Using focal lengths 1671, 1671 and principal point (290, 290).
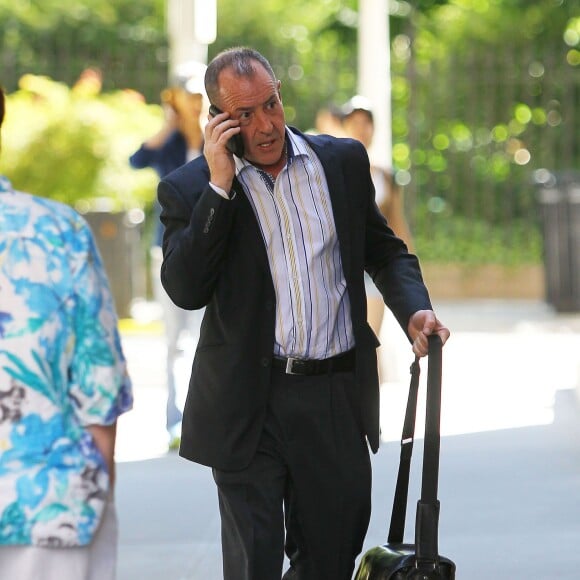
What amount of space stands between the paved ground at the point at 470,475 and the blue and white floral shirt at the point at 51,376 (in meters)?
3.24

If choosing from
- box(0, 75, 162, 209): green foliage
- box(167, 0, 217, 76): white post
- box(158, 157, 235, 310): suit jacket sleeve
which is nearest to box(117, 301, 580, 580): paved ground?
box(158, 157, 235, 310): suit jacket sleeve

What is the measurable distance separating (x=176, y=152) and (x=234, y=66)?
15.3 feet

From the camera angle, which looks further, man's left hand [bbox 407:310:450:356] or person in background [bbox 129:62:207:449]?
person in background [bbox 129:62:207:449]

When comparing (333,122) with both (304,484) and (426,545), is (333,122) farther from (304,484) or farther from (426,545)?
(426,545)

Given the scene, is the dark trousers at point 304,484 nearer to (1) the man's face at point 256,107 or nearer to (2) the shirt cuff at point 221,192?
(2) the shirt cuff at point 221,192

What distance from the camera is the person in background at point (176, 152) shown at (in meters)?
8.94

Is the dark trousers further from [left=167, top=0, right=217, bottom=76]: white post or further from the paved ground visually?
[left=167, top=0, right=217, bottom=76]: white post

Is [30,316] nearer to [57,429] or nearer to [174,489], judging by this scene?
[57,429]

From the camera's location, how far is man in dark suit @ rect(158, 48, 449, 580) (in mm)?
4398

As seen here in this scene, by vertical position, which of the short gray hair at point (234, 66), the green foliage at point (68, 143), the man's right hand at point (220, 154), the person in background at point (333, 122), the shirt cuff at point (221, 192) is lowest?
the shirt cuff at point (221, 192)

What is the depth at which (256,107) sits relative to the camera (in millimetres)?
4367

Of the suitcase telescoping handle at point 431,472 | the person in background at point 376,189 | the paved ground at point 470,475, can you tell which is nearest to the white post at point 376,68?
the paved ground at point 470,475

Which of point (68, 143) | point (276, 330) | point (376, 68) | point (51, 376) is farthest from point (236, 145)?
point (68, 143)

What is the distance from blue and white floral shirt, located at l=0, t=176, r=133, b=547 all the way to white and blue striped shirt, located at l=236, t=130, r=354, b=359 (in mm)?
1234
